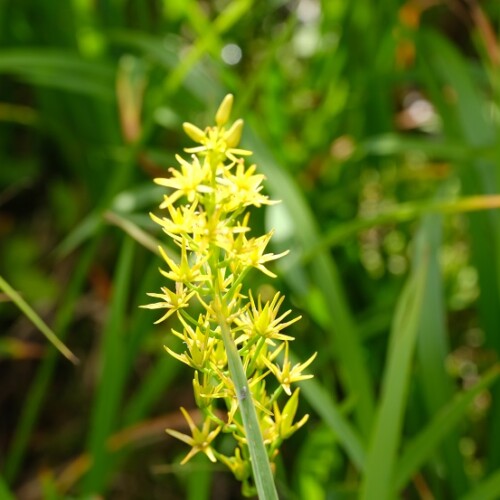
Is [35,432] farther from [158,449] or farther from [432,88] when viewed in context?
[432,88]

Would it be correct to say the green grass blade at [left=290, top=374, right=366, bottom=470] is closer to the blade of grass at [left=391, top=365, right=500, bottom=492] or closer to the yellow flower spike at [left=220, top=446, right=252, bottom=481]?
the blade of grass at [left=391, top=365, right=500, bottom=492]

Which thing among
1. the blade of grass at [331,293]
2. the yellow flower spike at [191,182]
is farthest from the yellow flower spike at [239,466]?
the blade of grass at [331,293]

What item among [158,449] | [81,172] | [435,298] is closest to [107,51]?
[81,172]

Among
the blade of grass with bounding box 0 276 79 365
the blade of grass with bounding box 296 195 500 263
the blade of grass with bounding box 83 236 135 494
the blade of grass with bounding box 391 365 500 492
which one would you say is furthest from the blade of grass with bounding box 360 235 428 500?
the blade of grass with bounding box 83 236 135 494

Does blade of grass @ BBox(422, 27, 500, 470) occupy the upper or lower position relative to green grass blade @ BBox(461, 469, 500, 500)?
upper

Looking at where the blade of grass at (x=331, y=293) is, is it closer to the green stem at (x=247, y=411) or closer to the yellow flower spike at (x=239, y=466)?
the yellow flower spike at (x=239, y=466)

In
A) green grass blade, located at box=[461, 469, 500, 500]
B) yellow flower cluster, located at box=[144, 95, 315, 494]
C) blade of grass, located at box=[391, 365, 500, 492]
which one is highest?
yellow flower cluster, located at box=[144, 95, 315, 494]
